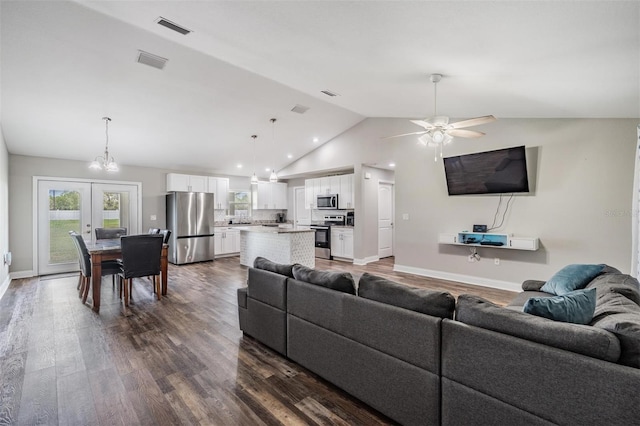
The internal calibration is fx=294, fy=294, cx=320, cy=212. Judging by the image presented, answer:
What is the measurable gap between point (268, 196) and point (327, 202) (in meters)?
2.26

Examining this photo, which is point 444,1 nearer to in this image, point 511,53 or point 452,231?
point 511,53

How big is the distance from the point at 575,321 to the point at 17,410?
11.4 ft

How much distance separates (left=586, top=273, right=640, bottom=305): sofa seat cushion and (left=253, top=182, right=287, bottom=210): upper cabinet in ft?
25.3

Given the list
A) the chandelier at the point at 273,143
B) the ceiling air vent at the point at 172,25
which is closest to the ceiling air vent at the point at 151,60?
the ceiling air vent at the point at 172,25

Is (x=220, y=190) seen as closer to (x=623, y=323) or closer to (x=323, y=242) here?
(x=323, y=242)

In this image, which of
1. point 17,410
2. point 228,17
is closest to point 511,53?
point 228,17

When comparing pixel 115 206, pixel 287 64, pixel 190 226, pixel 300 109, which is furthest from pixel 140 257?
pixel 300 109

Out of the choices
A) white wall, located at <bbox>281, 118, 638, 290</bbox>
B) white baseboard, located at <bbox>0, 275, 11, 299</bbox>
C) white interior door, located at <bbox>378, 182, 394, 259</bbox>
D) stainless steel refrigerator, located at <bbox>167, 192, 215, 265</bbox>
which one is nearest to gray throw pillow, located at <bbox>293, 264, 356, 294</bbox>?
white wall, located at <bbox>281, 118, 638, 290</bbox>

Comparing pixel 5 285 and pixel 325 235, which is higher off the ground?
pixel 325 235

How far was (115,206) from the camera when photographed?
6.73 m

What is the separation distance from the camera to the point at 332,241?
7.71 m

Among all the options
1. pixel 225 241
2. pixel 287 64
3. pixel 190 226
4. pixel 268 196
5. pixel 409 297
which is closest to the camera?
pixel 409 297

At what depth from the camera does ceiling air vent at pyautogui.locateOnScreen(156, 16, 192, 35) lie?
285 centimetres

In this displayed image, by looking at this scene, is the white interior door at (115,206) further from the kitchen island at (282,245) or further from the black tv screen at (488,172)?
A: the black tv screen at (488,172)
